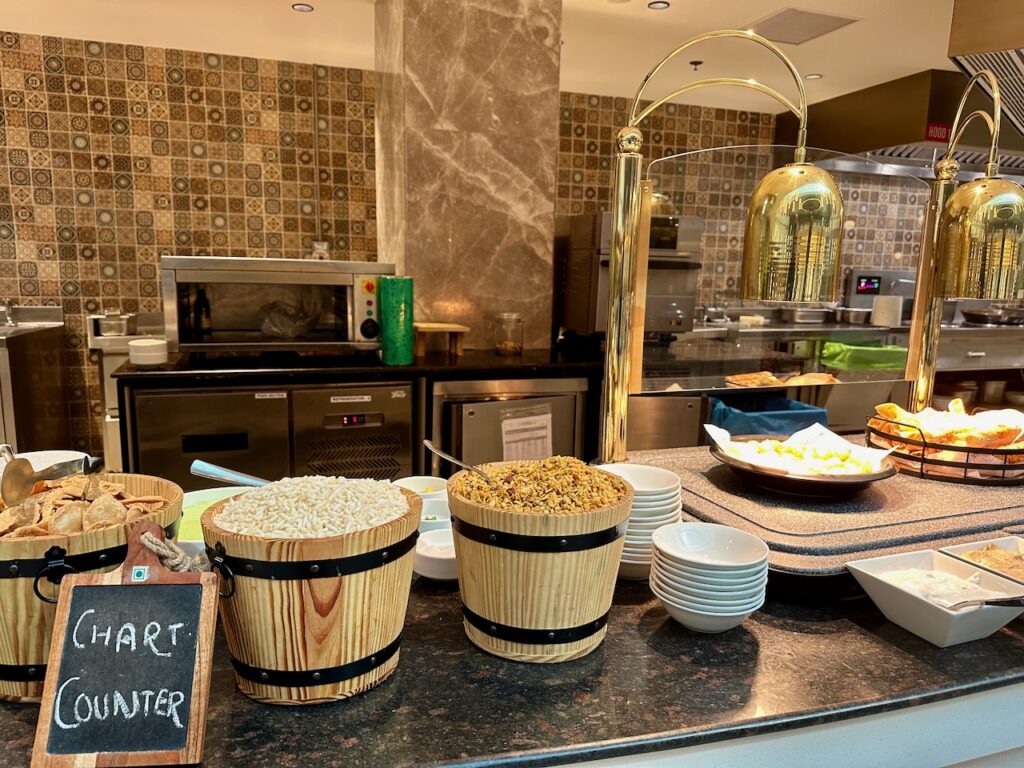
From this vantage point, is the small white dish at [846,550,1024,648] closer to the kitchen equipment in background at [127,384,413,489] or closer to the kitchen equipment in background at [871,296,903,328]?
the kitchen equipment in background at [127,384,413,489]

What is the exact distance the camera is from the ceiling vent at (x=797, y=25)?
396 cm

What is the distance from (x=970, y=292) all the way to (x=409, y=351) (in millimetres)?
2334

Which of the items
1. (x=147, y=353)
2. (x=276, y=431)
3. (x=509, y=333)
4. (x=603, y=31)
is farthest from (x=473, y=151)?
(x=147, y=353)

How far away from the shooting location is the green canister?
11.1 ft

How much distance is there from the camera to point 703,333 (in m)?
3.25

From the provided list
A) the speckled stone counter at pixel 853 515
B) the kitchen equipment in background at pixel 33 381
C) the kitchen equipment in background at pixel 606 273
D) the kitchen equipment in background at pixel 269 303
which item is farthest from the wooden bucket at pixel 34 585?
the kitchen equipment in background at pixel 33 381

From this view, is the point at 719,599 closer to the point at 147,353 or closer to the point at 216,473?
the point at 216,473

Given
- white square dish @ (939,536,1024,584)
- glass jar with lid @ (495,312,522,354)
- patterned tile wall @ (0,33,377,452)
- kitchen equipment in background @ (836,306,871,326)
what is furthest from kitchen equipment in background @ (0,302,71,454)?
kitchen equipment in background @ (836,306,871,326)

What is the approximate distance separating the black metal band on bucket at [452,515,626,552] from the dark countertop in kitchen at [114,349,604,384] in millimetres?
2341

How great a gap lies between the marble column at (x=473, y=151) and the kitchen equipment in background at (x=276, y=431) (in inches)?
28.7

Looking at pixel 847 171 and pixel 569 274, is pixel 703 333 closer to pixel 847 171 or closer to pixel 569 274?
pixel 847 171

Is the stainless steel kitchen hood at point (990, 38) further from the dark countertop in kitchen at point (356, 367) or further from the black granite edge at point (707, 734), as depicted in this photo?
the dark countertop in kitchen at point (356, 367)

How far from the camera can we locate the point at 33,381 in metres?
4.27

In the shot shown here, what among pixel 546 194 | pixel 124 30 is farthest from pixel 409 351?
pixel 124 30
